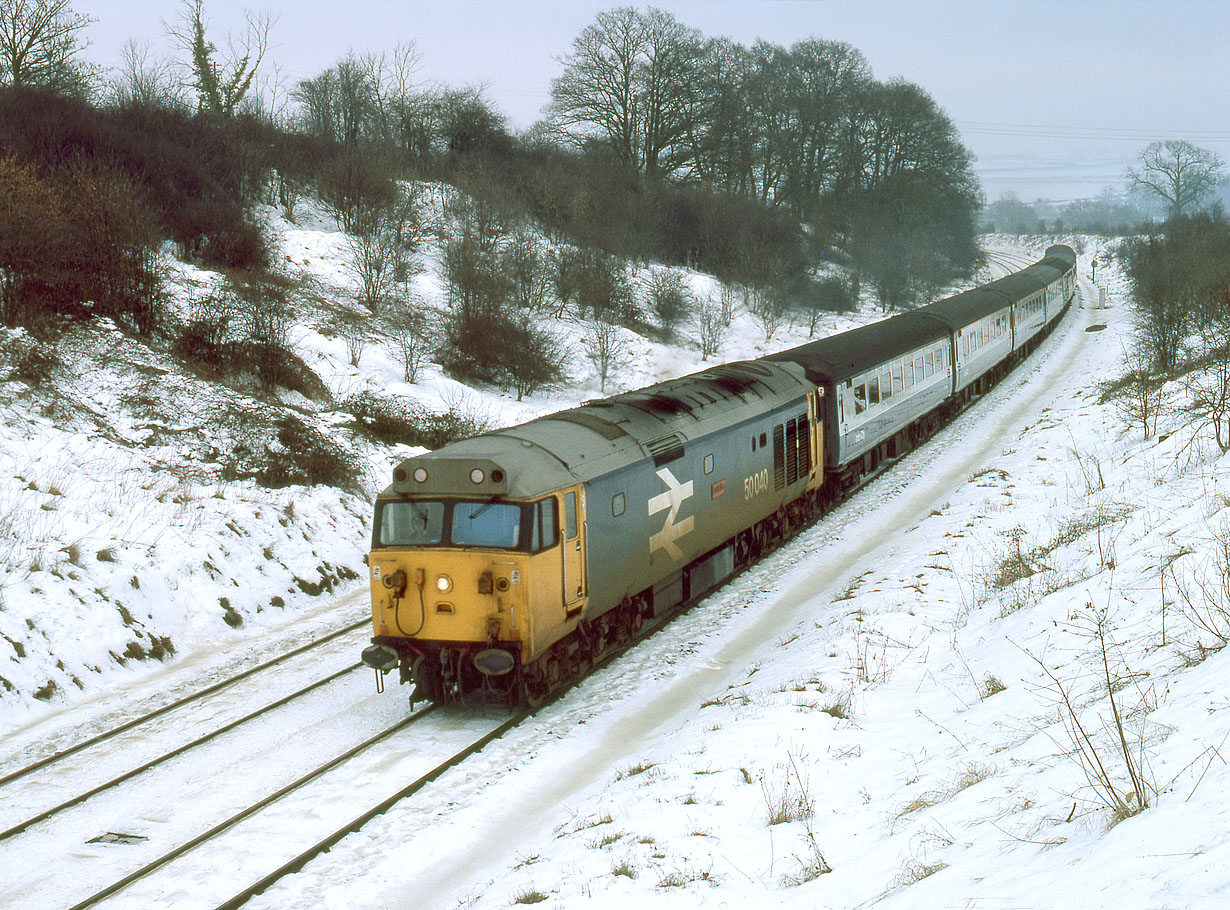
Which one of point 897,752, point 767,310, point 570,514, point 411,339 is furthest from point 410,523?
point 767,310

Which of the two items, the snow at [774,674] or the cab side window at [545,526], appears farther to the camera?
the cab side window at [545,526]

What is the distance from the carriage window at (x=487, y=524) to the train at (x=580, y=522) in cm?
2

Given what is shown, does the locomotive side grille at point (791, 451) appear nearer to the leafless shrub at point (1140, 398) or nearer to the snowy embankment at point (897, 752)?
the snowy embankment at point (897, 752)

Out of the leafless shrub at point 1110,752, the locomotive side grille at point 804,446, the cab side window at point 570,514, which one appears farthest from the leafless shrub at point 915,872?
the locomotive side grille at point 804,446

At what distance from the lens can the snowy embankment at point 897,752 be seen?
5844 mm

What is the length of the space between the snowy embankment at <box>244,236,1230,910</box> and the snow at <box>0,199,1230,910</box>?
38mm

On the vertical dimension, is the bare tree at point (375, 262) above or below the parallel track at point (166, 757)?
above

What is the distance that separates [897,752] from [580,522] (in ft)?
16.0

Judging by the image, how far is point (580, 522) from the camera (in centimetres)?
1261

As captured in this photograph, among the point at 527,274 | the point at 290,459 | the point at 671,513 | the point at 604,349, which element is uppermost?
the point at 527,274

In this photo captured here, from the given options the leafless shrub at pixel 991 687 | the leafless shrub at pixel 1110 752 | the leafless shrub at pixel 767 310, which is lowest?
the leafless shrub at pixel 991 687

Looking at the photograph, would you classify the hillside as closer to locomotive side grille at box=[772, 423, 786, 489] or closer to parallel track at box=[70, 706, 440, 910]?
parallel track at box=[70, 706, 440, 910]

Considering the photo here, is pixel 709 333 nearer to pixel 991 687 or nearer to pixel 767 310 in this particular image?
pixel 767 310

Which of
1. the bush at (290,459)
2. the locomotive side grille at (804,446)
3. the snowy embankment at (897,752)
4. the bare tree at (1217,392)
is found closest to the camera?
the snowy embankment at (897,752)
